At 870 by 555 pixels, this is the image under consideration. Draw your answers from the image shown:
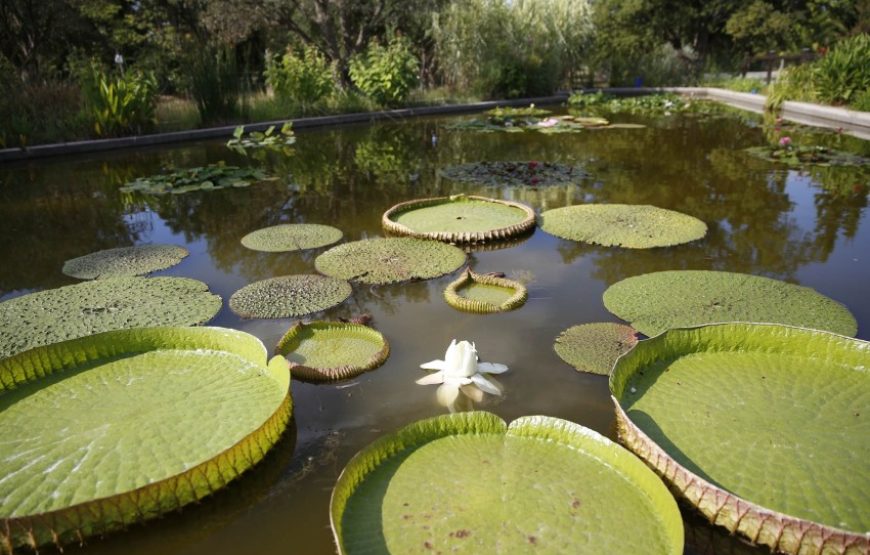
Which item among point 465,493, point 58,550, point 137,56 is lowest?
point 58,550

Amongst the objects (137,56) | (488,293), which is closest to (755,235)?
(488,293)

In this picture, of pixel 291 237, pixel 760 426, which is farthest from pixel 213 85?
pixel 760 426

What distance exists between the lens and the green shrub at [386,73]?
11547 mm

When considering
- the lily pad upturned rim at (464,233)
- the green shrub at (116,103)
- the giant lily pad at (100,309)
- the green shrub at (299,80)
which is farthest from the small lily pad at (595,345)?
the green shrub at (299,80)

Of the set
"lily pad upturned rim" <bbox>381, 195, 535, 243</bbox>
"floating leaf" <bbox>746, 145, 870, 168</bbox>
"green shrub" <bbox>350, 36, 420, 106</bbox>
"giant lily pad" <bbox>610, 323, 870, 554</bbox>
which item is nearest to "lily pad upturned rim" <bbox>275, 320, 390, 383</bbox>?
"giant lily pad" <bbox>610, 323, 870, 554</bbox>

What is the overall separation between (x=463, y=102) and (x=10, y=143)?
923 cm

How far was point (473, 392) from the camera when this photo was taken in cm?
233

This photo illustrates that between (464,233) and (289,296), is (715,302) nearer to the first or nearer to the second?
(464,233)

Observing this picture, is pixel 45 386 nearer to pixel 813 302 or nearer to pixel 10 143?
pixel 813 302

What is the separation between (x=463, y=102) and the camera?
13695mm

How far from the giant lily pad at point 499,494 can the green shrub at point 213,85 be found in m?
9.67

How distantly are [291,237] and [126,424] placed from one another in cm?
246

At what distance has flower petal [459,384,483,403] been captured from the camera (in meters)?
2.29

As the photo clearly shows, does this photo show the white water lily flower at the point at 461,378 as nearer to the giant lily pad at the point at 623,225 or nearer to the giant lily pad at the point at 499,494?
the giant lily pad at the point at 499,494
